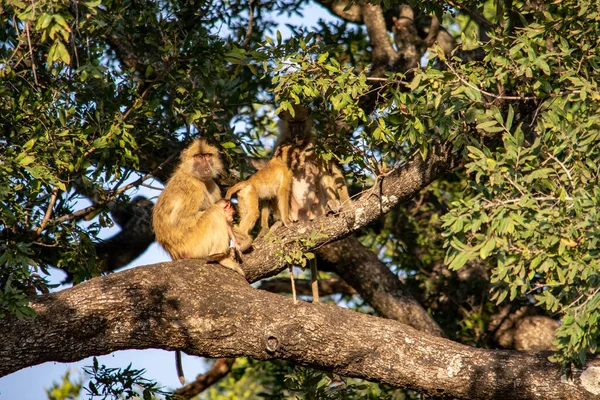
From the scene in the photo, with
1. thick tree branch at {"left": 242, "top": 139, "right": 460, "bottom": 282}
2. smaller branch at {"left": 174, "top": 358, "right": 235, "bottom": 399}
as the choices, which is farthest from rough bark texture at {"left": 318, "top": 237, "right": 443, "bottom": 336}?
thick tree branch at {"left": 242, "top": 139, "right": 460, "bottom": 282}

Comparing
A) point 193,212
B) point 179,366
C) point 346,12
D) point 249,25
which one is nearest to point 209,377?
point 179,366

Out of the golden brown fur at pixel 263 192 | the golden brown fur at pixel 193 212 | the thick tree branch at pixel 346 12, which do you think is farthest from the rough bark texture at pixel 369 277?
the thick tree branch at pixel 346 12

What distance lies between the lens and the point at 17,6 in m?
4.80

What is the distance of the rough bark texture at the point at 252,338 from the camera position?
5012 millimetres

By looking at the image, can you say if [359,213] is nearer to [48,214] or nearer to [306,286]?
[48,214]

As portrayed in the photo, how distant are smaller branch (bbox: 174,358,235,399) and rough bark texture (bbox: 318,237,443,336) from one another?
1430 millimetres

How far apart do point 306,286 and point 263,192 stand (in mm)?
2182

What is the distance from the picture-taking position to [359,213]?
6.03 meters

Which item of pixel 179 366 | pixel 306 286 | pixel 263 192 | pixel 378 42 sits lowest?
pixel 179 366

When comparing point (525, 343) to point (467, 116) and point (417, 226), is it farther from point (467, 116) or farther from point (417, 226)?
point (467, 116)

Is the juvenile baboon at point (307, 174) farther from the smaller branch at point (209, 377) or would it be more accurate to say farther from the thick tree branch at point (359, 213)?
the smaller branch at point (209, 377)

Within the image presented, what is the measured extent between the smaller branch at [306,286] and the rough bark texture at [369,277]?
2.03 ft

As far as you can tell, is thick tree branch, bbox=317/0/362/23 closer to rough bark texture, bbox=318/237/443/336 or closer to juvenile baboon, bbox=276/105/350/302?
juvenile baboon, bbox=276/105/350/302

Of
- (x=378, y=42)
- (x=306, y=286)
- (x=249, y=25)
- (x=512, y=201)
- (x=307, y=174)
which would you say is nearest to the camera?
(x=512, y=201)
